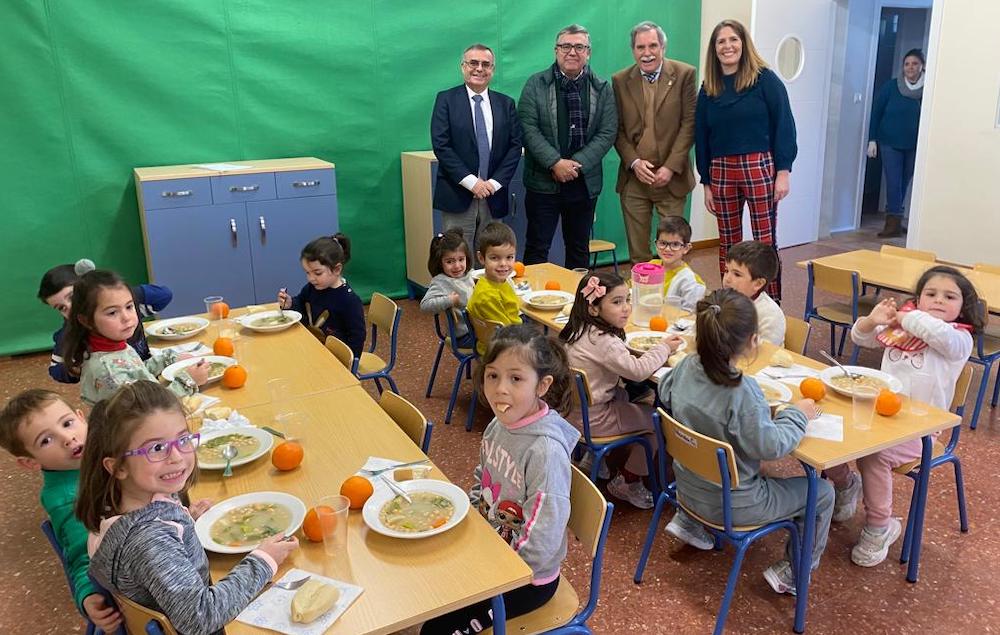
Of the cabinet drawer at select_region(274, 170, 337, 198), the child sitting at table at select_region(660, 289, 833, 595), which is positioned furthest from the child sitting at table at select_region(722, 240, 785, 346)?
the cabinet drawer at select_region(274, 170, 337, 198)

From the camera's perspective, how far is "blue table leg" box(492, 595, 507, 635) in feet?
5.98

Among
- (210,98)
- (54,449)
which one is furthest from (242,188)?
(54,449)

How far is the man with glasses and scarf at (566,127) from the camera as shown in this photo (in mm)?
5320

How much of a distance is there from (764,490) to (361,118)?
4819mm

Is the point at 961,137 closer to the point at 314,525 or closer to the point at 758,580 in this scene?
Answer: the point at 758,580

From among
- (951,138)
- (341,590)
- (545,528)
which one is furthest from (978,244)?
(341,590)

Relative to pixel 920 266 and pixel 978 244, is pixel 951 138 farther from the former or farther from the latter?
pixel 920 266

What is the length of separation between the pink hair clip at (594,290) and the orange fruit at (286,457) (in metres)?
1.32

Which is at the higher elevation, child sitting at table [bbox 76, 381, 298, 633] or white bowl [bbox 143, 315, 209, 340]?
child sitting at table [bbox 76, 381, 298, 633]

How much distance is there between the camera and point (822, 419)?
2617 mm

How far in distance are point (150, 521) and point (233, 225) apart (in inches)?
166

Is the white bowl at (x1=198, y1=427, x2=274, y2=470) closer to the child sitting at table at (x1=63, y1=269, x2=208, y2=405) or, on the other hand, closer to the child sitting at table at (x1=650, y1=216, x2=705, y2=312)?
the child sitting at table at (x1=63, y1=269, x2=208, y2=405)

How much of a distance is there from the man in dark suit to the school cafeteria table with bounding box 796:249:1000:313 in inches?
84.2

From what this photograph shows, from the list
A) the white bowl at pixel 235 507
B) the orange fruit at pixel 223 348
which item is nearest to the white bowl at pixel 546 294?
the orange fruit at pixel 223 348
